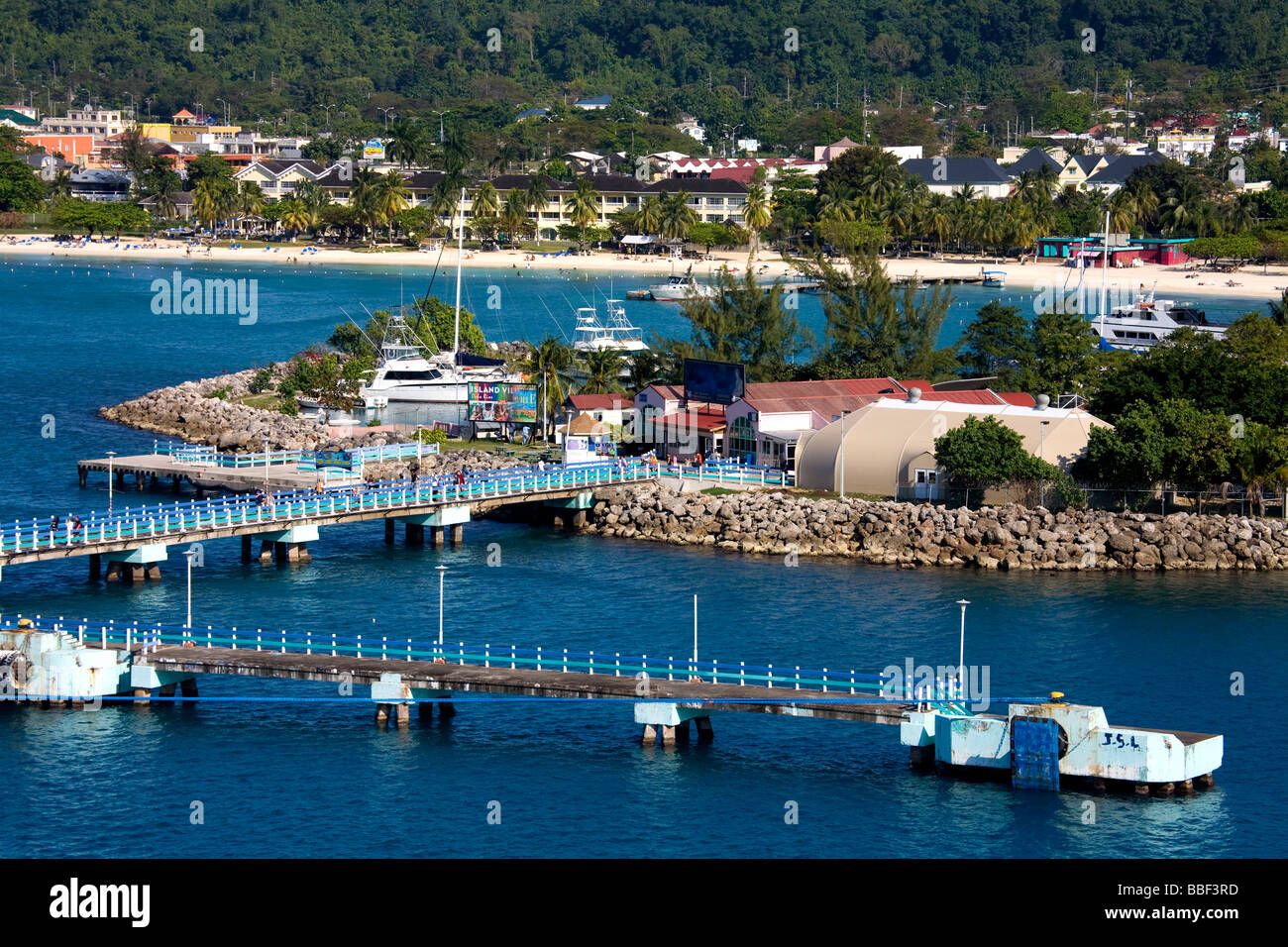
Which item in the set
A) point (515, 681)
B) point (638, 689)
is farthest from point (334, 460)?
point (638, 689)

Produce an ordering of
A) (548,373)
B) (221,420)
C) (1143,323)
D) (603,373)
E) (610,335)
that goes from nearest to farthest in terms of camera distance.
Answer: (548,373), (603,373), (221,420), (1143,323), (610,335)

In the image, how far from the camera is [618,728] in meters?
50.2

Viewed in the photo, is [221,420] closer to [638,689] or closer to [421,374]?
[421,374]

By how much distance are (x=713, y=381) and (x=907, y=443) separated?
1080 centimetres

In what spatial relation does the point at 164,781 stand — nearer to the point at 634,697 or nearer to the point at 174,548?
the point at 634,697

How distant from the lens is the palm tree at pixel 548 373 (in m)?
87.4

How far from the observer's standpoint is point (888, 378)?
85.9 metres

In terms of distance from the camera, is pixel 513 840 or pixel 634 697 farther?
pixel 634 697

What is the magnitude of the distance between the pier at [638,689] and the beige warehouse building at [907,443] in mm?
19057

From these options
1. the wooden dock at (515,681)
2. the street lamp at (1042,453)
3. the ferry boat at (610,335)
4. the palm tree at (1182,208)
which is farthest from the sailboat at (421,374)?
the palm tree at (1182,208)

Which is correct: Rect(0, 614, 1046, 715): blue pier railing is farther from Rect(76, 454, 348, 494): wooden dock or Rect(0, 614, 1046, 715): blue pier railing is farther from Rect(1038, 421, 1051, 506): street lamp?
Rect(76, 454, 348, 494): wooden dock
